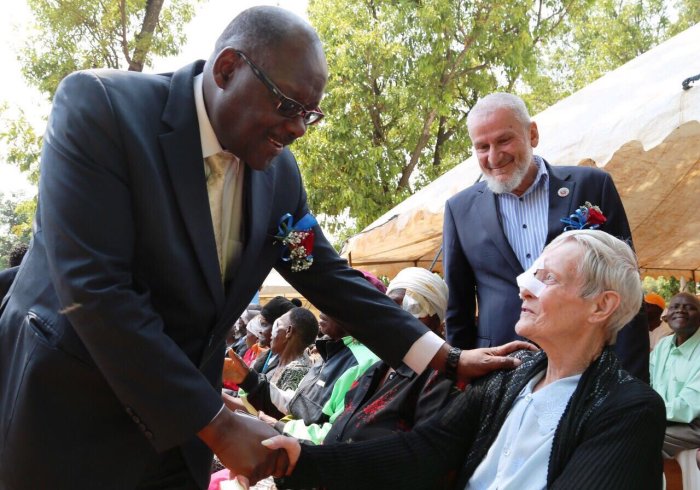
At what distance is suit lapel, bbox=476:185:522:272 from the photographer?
133 inches

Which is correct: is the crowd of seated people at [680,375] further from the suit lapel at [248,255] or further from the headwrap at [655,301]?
the suit lapel at [248,255]

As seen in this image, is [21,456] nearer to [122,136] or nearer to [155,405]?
[155,405]

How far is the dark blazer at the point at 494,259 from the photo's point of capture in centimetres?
327

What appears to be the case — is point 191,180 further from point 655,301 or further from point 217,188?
point 655,301

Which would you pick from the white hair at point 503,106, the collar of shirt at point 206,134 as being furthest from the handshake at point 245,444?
the white hair at point 503,106

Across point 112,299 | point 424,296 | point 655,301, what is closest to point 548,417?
point 112,299

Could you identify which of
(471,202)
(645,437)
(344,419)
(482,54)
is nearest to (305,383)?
(344,419)

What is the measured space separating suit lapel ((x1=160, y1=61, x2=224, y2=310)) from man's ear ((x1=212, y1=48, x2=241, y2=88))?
11 cm

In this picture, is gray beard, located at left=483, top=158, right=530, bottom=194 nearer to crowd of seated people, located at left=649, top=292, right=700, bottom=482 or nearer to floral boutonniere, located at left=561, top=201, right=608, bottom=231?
floral boutonniere, located at left=561, top=201, right=608, bottom=231

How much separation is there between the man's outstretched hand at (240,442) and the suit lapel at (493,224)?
1489 millimetres

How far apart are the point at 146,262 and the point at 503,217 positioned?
1.91 meters

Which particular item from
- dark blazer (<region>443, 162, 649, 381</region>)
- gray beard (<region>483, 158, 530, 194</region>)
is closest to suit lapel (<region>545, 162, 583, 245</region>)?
dark blazer (<region>443, 162, 649, 381</region>)

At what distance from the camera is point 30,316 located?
6.67 ft

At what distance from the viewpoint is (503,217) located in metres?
3.54
